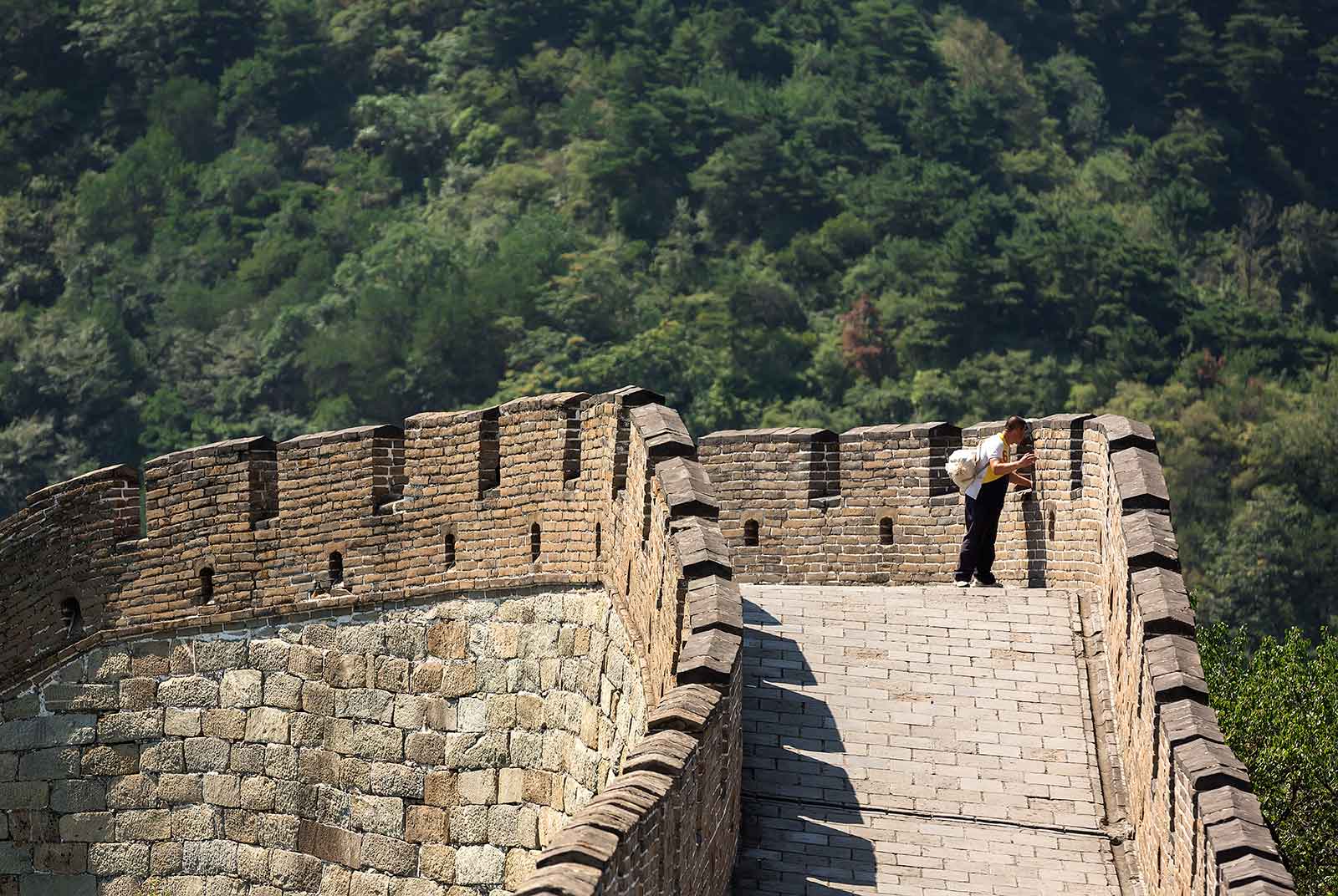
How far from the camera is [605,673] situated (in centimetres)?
1429

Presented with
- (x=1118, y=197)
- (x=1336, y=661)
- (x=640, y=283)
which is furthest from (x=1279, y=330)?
(x=1336, y=661)

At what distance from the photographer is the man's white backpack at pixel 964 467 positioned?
48.9 ft

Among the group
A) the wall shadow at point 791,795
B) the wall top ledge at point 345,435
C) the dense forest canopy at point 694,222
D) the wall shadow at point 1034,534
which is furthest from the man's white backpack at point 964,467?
the dense forest canopy at point 694,222

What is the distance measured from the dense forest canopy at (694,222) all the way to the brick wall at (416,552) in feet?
117

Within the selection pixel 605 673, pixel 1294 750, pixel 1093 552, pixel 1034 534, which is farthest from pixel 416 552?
pixel 1294 750

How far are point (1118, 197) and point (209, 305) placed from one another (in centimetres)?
2221

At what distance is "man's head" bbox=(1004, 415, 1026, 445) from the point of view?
1478 centimetres

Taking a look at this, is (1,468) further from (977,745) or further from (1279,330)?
(977,745)

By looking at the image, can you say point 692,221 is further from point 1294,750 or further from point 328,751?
point 328,751

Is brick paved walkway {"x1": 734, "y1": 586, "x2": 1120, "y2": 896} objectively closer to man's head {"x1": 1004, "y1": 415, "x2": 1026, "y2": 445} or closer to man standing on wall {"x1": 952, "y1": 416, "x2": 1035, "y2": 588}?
man standing on wall {"x1": 952, "y1": 416, "x2": 1035, "y2": 588}

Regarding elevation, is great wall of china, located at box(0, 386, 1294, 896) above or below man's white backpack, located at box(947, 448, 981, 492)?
below

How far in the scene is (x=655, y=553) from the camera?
520 inches

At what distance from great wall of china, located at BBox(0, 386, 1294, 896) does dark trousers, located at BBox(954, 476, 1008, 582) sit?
20cm

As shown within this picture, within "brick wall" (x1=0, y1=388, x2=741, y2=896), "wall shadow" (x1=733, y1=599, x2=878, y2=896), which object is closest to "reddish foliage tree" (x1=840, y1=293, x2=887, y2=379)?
"brick wall" (x1=0, y1=388, x2=741, y2=896)
